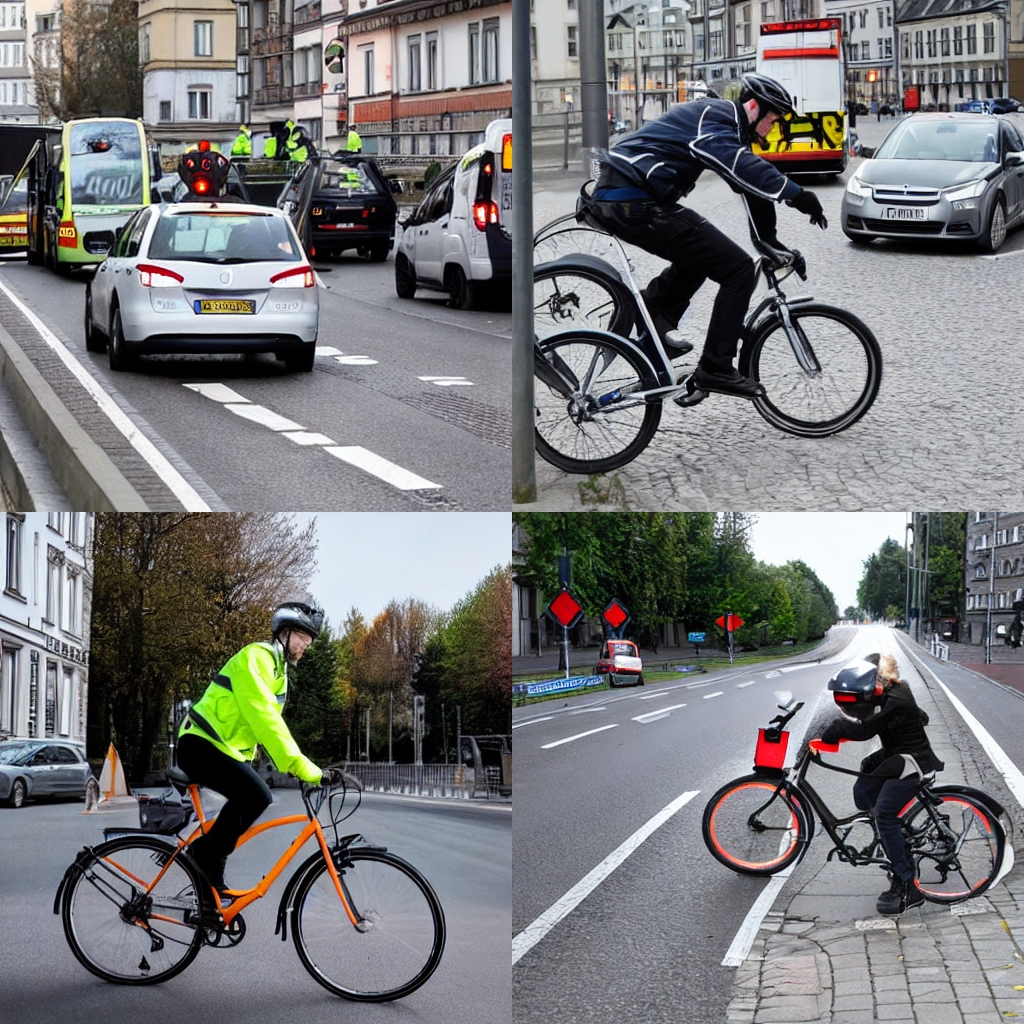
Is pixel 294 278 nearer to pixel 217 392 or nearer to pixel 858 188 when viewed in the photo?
pixel 217 392

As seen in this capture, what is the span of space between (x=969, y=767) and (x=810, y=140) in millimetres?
3027

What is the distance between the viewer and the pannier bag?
542 cm

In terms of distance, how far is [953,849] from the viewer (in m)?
6.45

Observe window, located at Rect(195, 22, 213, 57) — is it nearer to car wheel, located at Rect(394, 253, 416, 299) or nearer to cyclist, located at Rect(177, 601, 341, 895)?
car wheel, located at Rect(394, 253, 416, 299)

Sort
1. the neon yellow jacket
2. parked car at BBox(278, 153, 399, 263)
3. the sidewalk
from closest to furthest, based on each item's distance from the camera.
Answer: the neon yellow jacket, the sidewalk, parked car at BBox(278, 153, 399, 263)

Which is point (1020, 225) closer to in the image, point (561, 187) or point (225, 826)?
point (561, 187)

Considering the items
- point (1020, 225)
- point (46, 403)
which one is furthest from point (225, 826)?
point (1020, 225)

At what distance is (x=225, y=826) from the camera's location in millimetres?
5391

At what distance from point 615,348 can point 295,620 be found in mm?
2347

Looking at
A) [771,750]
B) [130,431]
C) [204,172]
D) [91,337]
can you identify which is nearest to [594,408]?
[771,750]

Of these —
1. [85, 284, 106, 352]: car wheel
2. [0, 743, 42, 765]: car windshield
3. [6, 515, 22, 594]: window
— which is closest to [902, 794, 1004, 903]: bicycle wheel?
[0, 743, 42, 765]: car windshield

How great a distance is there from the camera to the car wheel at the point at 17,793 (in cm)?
524

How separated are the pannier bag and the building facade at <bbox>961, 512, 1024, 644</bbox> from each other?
10.8ft

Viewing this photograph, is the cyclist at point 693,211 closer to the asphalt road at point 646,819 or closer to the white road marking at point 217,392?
the asphalt road at point 646,819
